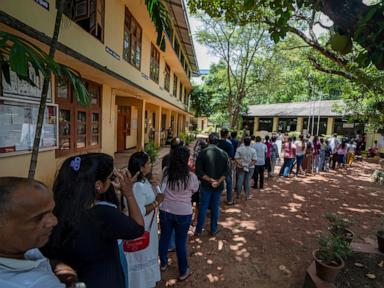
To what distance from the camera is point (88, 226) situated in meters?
1.39

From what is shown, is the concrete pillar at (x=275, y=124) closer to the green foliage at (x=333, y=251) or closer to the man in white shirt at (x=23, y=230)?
the green foliage at (x=333, y=251)

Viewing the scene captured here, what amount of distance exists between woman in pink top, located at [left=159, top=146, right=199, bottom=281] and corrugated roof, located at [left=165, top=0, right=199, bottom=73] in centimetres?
520

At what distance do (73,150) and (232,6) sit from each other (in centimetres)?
539

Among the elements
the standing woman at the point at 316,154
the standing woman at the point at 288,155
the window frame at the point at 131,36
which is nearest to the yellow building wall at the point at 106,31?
the window frame at the point at 131,36

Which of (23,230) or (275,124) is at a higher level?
(275,124)

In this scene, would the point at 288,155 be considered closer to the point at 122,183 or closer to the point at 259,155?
the point at 259,155

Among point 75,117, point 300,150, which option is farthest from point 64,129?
point 300,150

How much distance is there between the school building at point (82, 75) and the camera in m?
3.74

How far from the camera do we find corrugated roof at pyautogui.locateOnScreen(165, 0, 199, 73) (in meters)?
10.2

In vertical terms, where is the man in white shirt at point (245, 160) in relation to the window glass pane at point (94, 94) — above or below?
below

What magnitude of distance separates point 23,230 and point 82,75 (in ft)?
18.6

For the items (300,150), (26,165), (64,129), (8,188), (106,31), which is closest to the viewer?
(8,188)

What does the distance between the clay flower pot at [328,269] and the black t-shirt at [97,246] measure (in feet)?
7.85

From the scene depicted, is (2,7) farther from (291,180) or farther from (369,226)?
Result: (291,180)
